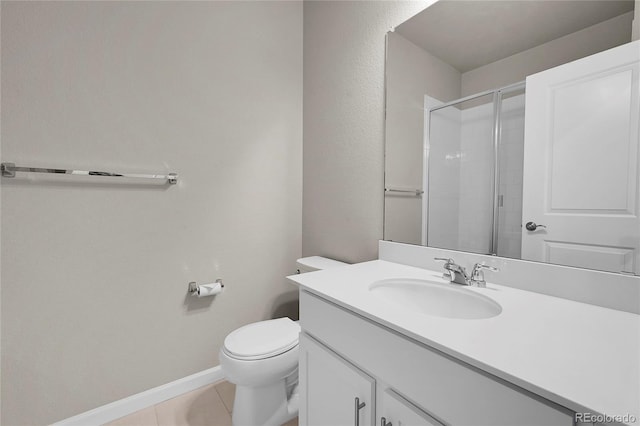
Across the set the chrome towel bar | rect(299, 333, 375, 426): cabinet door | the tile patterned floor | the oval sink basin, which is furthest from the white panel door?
the chrome towel bar

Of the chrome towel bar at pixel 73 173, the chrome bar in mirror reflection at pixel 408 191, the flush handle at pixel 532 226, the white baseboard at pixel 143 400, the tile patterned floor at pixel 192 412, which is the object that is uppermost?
the chrome towel bar at pixel 73 173

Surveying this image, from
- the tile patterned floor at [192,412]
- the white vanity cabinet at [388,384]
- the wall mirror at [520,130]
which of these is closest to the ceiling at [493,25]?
the wall mirror at [520,130]

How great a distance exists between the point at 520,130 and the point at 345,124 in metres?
0.92

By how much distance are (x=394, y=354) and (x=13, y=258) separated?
153cm

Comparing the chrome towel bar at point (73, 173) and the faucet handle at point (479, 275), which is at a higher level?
the chrome towel bar at point (73, 173)

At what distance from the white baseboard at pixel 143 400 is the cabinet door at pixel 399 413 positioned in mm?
1286

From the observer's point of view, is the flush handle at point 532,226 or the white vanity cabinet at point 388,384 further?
the flush handle at point 532,226

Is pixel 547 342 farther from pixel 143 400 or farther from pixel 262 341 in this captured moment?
pixel 143 400

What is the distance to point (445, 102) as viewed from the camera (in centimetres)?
118

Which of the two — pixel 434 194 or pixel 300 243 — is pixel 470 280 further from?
pixel 300 243

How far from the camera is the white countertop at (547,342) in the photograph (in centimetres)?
44

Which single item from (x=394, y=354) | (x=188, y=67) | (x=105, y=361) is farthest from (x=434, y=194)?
(x=105, y=361)

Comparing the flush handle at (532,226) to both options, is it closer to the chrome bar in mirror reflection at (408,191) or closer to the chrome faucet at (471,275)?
the chrome faucet at (471,275)

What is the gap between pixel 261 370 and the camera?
1198 mm
